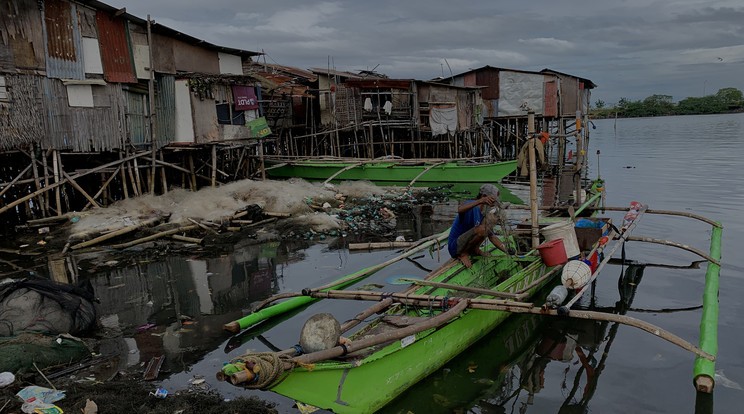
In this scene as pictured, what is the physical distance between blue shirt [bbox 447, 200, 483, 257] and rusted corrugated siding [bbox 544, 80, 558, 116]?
21.4 meters

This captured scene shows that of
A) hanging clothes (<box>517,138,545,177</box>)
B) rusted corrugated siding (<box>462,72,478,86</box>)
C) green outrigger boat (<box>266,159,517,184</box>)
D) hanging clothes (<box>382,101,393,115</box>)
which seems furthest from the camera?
rusted corrugated siding (<box>462,72,478,86</box>)

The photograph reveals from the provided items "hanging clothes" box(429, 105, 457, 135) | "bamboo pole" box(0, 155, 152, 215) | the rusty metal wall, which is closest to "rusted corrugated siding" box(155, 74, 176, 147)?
"bamboo pole" box(0, 155, 152, 215)

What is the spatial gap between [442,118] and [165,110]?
13458 millimetres

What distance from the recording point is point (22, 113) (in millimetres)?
11062

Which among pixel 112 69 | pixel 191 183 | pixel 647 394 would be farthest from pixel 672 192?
pixel 112 69

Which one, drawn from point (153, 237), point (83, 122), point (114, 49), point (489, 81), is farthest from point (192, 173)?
point (489, 81)

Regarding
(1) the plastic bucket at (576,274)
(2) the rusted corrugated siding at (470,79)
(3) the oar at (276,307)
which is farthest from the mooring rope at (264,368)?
(2) the rusted corrugated siding at (470,79)

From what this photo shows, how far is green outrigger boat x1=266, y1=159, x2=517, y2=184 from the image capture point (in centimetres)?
1889

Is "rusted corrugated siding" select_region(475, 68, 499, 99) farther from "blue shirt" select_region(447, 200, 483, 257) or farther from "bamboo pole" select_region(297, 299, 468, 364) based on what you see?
"bamboo pole" select_region(297, 299, 468, 364)

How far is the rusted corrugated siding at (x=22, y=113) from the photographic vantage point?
1087 cm

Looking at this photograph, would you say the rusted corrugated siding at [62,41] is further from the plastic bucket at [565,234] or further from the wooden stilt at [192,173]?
the plastic bucket at [565,234]

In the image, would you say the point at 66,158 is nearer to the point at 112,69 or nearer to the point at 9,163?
the point at 9,163

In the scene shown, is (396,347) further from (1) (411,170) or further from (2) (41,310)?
(1) (411,170)

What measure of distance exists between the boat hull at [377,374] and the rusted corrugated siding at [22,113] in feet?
34.6
